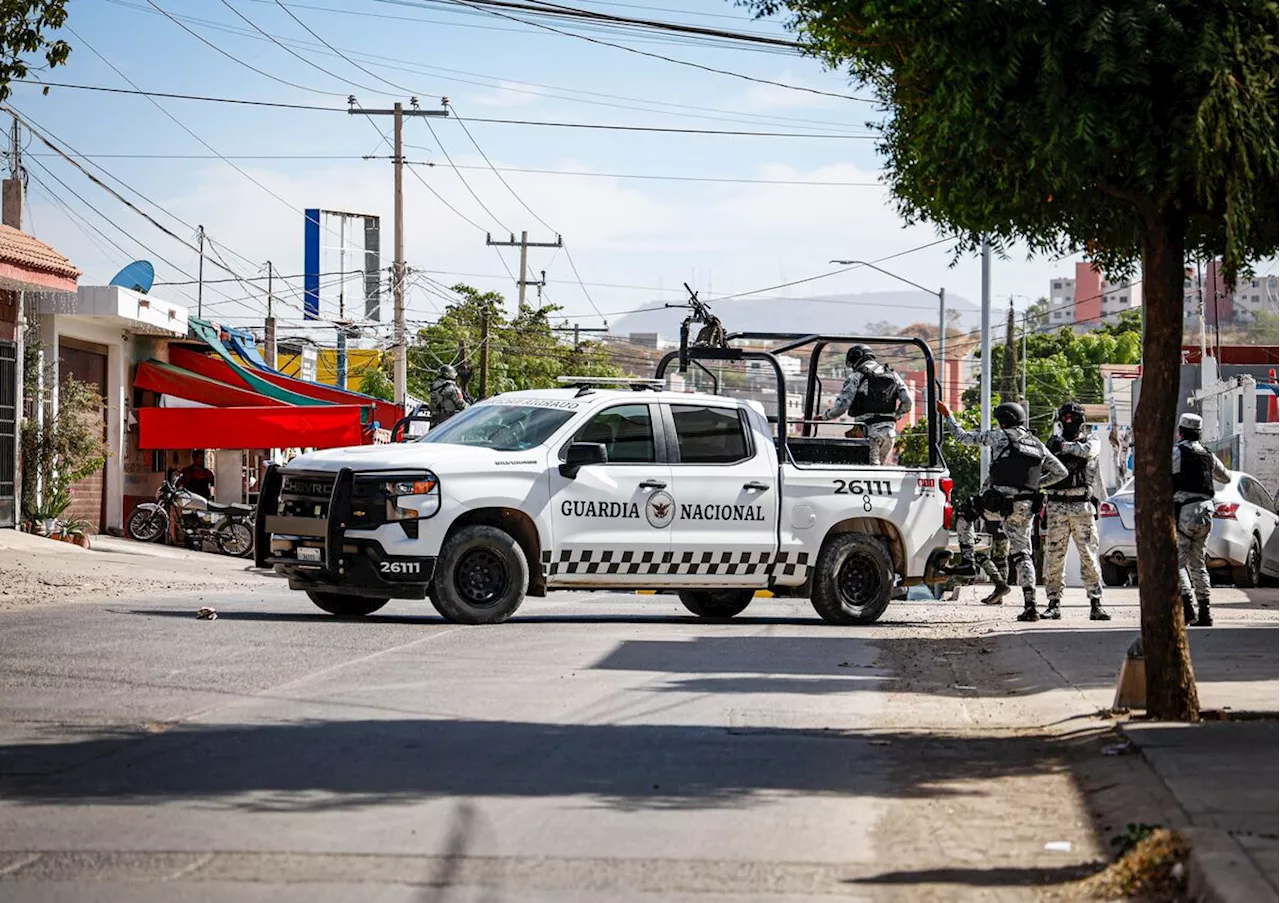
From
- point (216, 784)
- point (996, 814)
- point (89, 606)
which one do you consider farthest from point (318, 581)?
point (996, 814)

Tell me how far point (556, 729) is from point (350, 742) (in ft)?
3.73

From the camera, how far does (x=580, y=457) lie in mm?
15672

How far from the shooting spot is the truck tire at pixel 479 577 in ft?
50.1

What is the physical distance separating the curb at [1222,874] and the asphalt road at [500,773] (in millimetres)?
535

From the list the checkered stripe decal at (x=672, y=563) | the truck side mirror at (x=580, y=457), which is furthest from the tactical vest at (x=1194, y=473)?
the truck side mirror at (x=580, y=457)

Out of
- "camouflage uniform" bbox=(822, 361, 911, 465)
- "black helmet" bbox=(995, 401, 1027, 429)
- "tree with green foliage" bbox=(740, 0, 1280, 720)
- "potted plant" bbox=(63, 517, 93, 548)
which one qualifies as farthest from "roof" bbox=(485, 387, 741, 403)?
"potted plant" bbox=(63, 517, 93, 548)

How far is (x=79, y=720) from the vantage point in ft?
30.7

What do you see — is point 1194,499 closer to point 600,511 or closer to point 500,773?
point 600,511

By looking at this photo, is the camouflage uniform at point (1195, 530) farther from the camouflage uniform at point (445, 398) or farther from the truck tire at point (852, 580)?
the camouflage uniform at point (445, 398)

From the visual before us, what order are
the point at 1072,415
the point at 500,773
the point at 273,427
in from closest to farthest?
1. the point at 500,773
2. the point at 1072,415
3. the point at 273,427

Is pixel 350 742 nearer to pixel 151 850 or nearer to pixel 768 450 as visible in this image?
pixel 151 850

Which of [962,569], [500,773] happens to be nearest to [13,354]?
[962,569]

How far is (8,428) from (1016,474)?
15.4m

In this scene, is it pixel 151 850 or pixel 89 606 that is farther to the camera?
pixel 89 606
